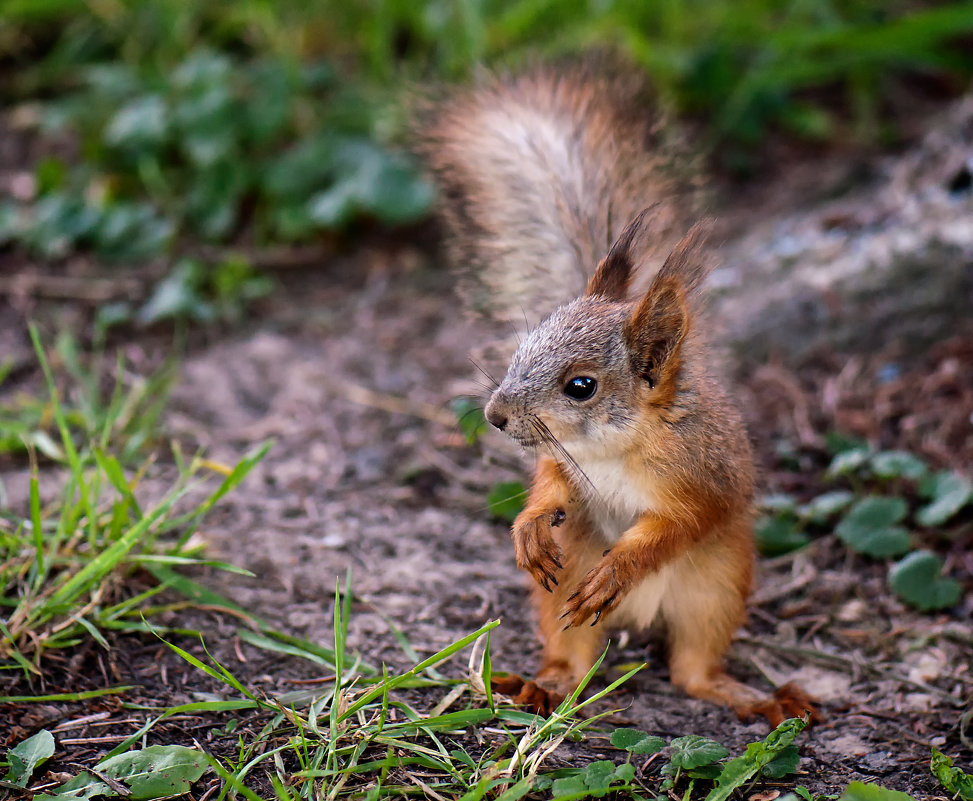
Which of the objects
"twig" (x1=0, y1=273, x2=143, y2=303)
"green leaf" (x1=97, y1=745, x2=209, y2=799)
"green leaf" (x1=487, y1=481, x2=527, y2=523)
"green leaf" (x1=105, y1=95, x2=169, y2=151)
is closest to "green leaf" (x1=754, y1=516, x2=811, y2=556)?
"green leaf" (x1=487, y1=481, x2=527, y2=523)

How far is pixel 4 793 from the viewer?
166cm

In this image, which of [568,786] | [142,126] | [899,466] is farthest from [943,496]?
[142,126]

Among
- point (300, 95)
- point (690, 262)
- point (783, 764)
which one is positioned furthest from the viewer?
point (300, 95)

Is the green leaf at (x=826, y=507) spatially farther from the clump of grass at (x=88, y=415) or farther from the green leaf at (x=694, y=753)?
the clump of grass at (x=88, y=415)

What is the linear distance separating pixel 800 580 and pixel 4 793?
1.83m

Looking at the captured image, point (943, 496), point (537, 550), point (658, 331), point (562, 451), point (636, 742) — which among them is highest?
point (658, 331)

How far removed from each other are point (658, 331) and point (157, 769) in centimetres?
117

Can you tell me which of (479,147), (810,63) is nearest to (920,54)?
(810,63)

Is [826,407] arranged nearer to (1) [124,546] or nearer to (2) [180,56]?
(1) [124,546]

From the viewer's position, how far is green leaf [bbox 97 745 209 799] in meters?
1.66

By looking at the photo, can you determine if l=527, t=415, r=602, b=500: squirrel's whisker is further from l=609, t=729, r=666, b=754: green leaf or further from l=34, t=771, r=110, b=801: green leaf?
l=34, t=771, r=110, b=801: green leaf

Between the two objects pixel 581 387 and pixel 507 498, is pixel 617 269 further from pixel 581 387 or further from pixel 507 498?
pixel 507 498

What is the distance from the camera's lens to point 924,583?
241 centimetres

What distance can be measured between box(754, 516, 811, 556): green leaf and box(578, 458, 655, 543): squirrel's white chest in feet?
2.33
